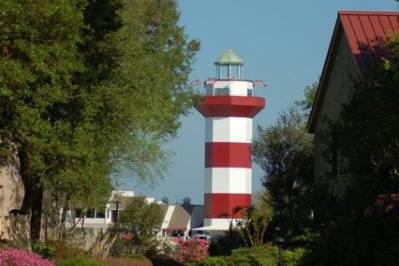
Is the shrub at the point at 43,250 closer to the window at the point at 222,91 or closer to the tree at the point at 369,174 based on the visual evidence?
Result: the tree at the point at 369,174

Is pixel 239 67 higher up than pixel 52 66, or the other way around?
pixel 239 67

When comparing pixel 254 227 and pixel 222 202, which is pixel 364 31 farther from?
pixel 222 202

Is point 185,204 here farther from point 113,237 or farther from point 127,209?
point 113,237

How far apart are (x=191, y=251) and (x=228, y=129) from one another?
21516mm

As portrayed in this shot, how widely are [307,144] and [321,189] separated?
16.1 metres

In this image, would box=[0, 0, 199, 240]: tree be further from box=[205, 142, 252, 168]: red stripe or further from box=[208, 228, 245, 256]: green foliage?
box=[205, 142, 252, 168]: red stripe

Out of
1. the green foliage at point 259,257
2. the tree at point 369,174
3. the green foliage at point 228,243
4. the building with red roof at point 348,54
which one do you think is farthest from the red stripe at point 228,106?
the tree at point 369,174

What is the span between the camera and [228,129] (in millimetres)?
66750

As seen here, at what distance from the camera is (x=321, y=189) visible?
1299 inches

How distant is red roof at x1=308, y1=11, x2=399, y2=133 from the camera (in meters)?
33.6

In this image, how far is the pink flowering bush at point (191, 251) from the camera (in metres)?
45.2

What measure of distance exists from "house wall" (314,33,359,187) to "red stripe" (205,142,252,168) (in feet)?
83.1

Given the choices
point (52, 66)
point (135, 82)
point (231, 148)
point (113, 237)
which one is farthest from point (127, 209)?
point (52, 66)

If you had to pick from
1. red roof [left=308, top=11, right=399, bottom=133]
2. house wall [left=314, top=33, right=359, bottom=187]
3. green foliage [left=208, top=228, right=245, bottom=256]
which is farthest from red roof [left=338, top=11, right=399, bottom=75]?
green foliage [left=208, top=228, right=245, bottom=256]
